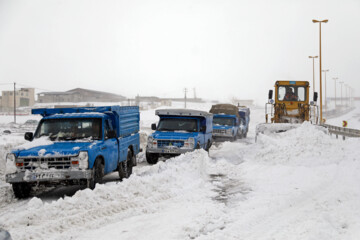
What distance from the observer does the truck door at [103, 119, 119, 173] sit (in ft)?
30.8

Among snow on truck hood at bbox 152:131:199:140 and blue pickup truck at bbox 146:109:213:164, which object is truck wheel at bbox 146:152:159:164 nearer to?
blue pickup truck at bbox 146:109:213:164

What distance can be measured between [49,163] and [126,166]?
3.43 m

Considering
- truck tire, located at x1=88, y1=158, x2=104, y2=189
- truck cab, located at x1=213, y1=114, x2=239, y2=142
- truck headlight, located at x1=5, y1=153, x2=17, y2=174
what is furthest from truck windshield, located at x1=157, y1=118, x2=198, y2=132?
truck cab, located at x1=213, y1=114, x2=239, y2=142

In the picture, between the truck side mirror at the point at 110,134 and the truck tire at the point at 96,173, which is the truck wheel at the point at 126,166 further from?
the truck tire at the point at 96,173

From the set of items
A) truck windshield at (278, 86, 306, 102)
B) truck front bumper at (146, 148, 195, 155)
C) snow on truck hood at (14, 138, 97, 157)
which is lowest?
truck front bumper at (146, 148, 195, 155)

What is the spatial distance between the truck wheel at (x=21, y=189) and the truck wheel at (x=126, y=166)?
2.89 meters

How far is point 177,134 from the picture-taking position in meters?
14.9

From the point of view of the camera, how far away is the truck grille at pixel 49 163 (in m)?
8.16

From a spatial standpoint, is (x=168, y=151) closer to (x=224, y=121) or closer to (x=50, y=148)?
(x=50, y=148)

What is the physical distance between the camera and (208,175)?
11.5 metres

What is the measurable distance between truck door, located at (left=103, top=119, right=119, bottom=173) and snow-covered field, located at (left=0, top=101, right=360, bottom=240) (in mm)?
1119

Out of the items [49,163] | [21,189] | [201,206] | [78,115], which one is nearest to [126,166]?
[78,115]

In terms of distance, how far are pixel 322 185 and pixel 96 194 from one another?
226 inches

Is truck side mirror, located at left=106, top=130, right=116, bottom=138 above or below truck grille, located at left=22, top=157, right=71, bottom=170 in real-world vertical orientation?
above
